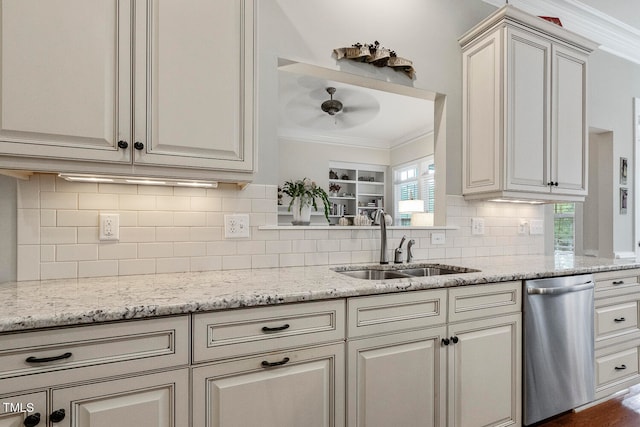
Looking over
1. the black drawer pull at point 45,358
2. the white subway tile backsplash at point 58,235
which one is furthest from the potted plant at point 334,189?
the black drawer pull at point 45,358

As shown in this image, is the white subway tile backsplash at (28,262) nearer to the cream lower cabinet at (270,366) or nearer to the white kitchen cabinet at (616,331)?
the cream lower cabinet at (270,366)

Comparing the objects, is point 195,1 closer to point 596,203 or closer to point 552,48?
point 552,48

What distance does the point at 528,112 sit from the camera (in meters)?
2.29

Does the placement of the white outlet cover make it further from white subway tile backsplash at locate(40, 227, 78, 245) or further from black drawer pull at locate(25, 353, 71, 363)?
black drawer pull at locate(25, 353, 71, 363)

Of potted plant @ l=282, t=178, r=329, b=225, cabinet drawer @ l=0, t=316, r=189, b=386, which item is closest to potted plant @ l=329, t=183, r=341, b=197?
potted plant @ l=282, t=178, r=329, b=225

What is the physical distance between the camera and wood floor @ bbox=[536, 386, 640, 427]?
198 cm

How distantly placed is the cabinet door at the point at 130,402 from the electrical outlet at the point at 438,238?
1799mm

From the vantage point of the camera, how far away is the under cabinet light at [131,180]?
1403mm

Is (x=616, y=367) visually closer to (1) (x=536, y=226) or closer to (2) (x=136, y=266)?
(1) (x=536, y=226)

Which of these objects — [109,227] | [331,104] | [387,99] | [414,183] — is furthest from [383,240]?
[414,183]

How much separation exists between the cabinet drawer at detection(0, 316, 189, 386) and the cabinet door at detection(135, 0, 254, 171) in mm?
653

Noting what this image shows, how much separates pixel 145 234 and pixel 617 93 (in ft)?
14.4

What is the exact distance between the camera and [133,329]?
1.05m

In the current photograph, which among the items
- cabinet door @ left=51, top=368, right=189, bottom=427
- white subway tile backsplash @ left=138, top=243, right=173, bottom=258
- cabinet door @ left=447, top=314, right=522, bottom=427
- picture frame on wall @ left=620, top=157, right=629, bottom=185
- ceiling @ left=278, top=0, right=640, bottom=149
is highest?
ceiling @ left=278, top=0, right=640, bottom=149
